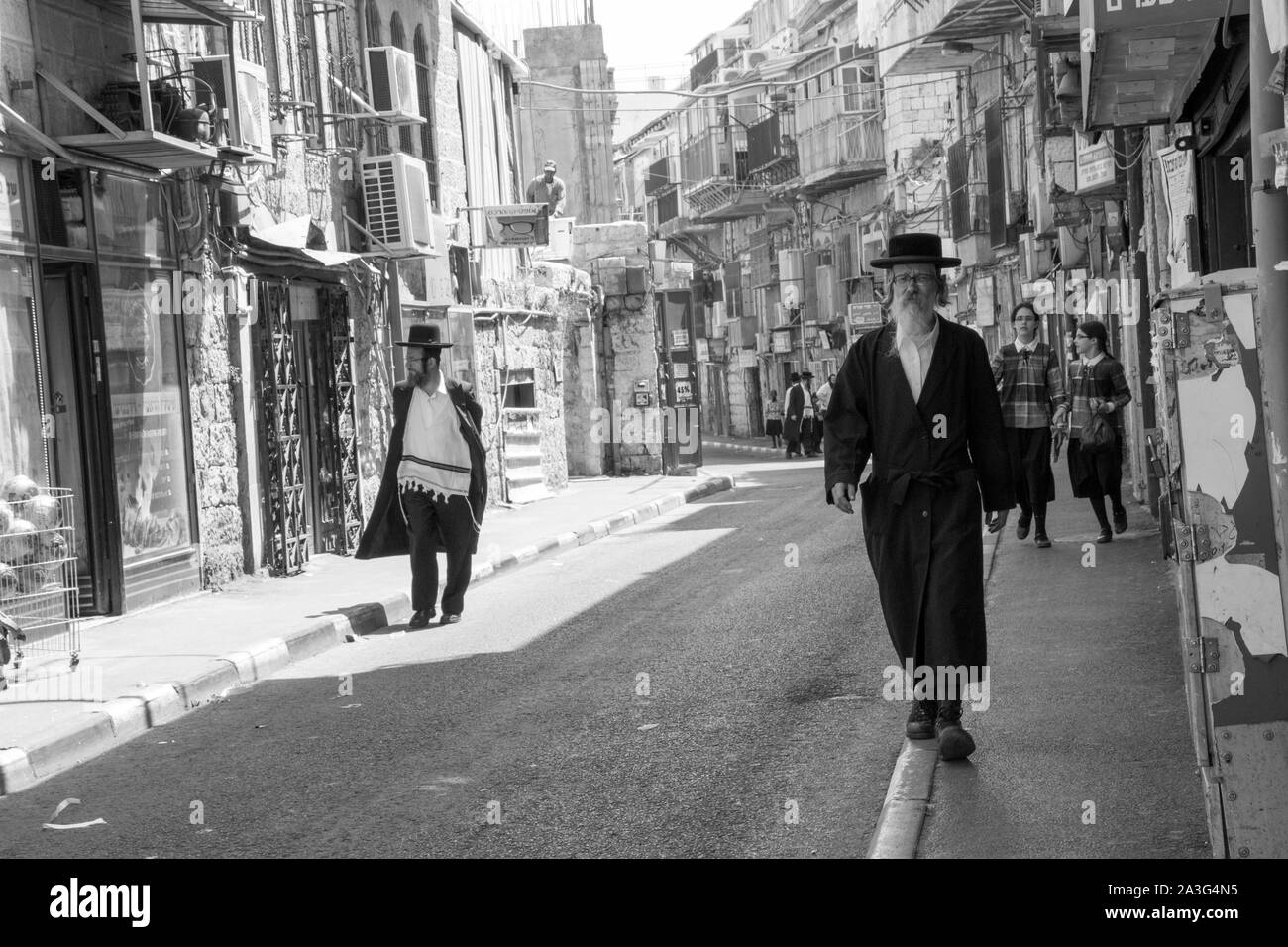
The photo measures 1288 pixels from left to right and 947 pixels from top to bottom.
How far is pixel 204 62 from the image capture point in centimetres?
1415

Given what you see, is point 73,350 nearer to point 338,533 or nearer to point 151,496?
point 151,496

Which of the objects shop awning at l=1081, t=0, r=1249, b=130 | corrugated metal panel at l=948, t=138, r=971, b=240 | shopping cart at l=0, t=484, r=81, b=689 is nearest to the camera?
shop awning at l=1081, t=0, r=1249, b=130

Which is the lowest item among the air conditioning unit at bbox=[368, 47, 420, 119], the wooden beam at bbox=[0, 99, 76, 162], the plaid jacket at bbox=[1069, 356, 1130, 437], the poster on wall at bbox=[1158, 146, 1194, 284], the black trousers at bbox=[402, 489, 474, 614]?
the black trousers at bbox=[402, 489, 474, 614]

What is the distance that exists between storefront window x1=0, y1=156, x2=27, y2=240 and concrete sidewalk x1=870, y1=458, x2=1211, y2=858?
7062 mm

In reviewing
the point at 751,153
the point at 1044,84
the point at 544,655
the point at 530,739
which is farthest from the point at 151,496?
the point at 751,153

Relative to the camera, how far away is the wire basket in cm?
925

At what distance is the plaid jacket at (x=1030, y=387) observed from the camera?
13586 mm

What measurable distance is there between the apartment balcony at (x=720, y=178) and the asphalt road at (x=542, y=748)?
164 feet

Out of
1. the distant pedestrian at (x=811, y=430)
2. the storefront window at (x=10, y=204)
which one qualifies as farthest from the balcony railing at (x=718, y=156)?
the storefront window at (x=10, y=204)

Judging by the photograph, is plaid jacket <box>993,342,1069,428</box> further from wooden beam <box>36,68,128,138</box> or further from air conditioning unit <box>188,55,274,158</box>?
wooden beam <box>36,68,128,138</box>

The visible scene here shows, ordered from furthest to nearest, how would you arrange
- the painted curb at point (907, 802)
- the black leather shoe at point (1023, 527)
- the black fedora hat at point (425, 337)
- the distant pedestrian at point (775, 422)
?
the distant pedestrian at point (775, 422) < the black leather shoe at point (1023, 527) < the black fedora hat at point (425, 337) < the painted curb at point (907, 802)

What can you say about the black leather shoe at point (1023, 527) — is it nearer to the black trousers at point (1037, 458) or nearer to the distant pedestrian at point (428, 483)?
the black trousers at point (1037, 458)

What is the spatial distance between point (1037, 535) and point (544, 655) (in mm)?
5427

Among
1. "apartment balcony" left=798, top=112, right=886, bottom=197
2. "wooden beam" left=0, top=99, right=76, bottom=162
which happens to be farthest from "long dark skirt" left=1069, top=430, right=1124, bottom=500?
"apartment balcony" left=798, top=112, right=886, bottom=197
